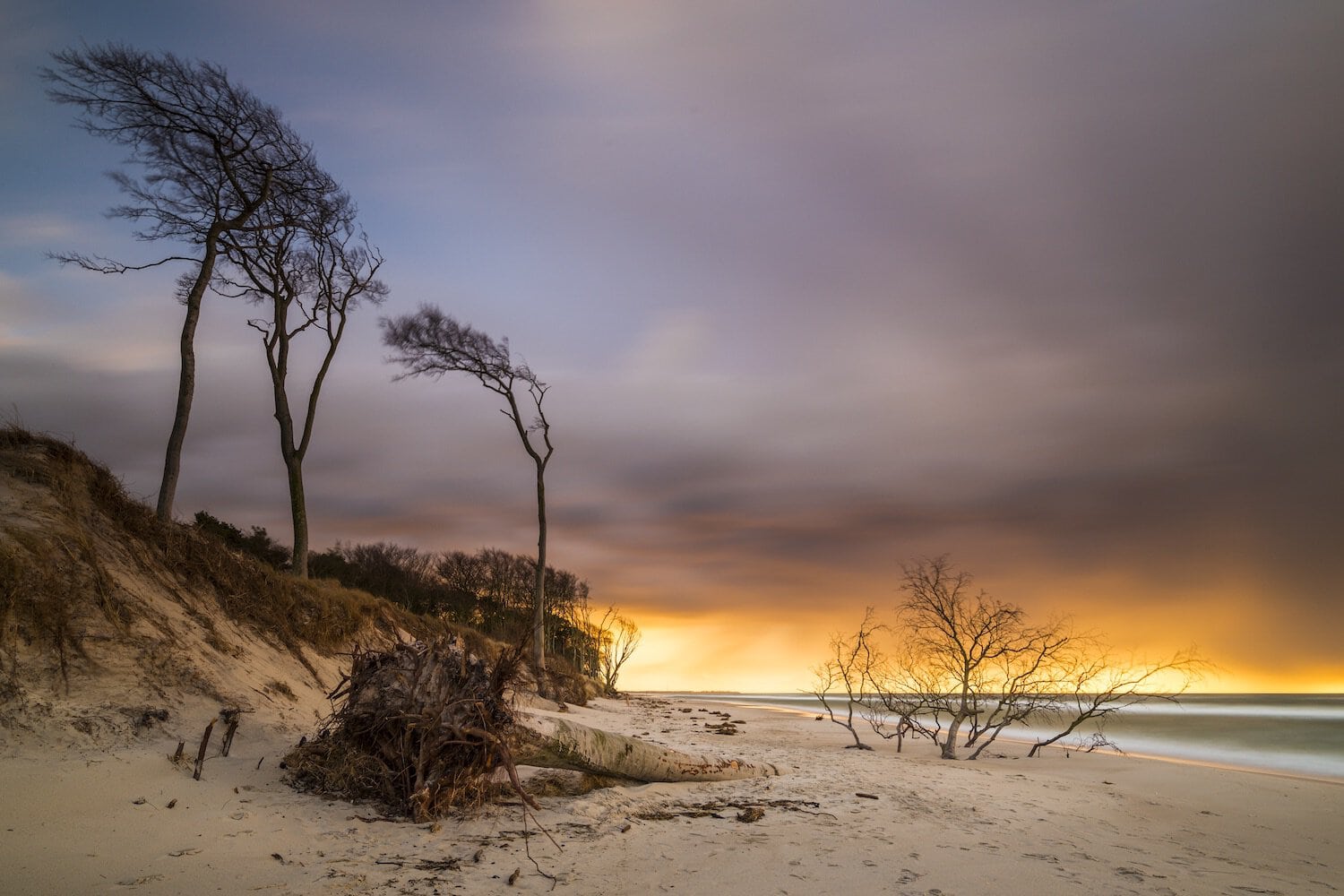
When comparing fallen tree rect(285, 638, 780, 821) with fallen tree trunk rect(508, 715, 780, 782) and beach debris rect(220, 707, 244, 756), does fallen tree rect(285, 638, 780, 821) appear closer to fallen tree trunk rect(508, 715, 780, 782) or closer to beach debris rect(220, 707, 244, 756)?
fallen tree trunk rect(508, 715, 780, 782)

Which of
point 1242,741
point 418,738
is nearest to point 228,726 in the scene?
point 418,738

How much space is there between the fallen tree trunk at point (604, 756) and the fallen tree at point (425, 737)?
0.02 metres

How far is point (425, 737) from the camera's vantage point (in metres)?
6.05

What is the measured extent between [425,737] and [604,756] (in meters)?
2.14

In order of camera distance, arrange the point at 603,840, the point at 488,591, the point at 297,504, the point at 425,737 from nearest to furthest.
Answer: the point at 603,840 → the point at 425,737 → the point at 297,504 → the point at 488,591

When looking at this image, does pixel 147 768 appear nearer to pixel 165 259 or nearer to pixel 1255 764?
pixel 165 259

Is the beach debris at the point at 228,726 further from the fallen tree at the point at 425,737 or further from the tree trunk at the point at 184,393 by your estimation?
the tree trunk at the point at 184,393

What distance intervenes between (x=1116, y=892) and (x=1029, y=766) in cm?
942

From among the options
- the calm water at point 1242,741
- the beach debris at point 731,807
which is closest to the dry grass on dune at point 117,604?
the beach debris at point 731,807

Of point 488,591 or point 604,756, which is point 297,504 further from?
point 488,591

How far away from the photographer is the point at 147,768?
223 inches

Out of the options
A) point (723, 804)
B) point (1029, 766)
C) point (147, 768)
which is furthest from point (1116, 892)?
point (1029, 766)

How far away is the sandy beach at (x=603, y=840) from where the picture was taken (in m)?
4.56

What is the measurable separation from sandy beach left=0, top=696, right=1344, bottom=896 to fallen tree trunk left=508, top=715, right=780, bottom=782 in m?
0.24
